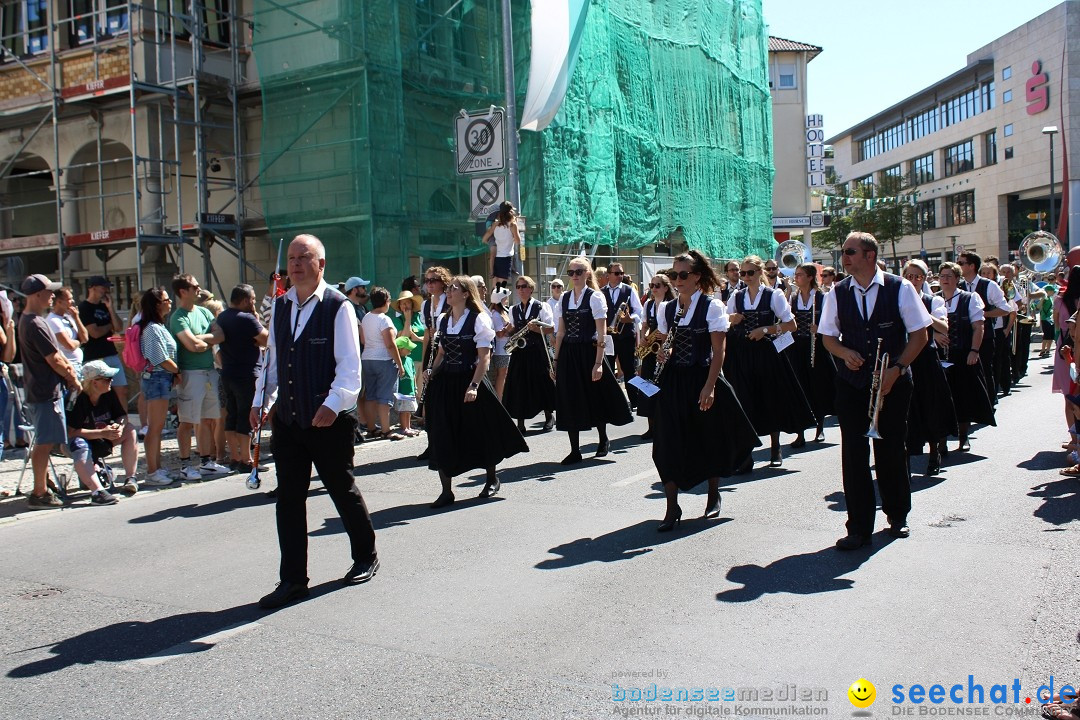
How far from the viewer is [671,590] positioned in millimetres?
5316

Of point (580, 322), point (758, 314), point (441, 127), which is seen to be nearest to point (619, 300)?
point (580, 322)

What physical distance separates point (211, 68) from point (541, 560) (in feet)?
48.4

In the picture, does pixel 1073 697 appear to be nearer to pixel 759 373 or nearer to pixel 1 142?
pixel 759 373

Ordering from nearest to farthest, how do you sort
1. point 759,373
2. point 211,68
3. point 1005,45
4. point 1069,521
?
point 1069,521, point 759,373, point 211,68, point 1005,45

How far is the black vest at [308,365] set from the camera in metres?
5.37

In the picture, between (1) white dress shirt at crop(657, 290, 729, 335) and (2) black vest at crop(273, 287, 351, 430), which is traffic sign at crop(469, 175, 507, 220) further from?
(2) black vest at crop(273, 287, 351, 430)

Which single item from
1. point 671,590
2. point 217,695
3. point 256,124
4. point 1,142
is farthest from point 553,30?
point 217,695

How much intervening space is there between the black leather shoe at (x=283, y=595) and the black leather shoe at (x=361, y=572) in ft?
0.89

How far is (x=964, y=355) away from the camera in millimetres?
9867

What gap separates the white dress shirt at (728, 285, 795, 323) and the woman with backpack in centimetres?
544

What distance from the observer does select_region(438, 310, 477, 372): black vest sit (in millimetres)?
7988

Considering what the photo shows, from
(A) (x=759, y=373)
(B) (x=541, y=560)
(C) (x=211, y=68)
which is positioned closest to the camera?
(B) (x=541, y=560)

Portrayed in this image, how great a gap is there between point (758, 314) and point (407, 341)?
4.69m

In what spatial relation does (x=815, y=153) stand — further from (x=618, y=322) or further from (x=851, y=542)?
(x=851, y=542)
